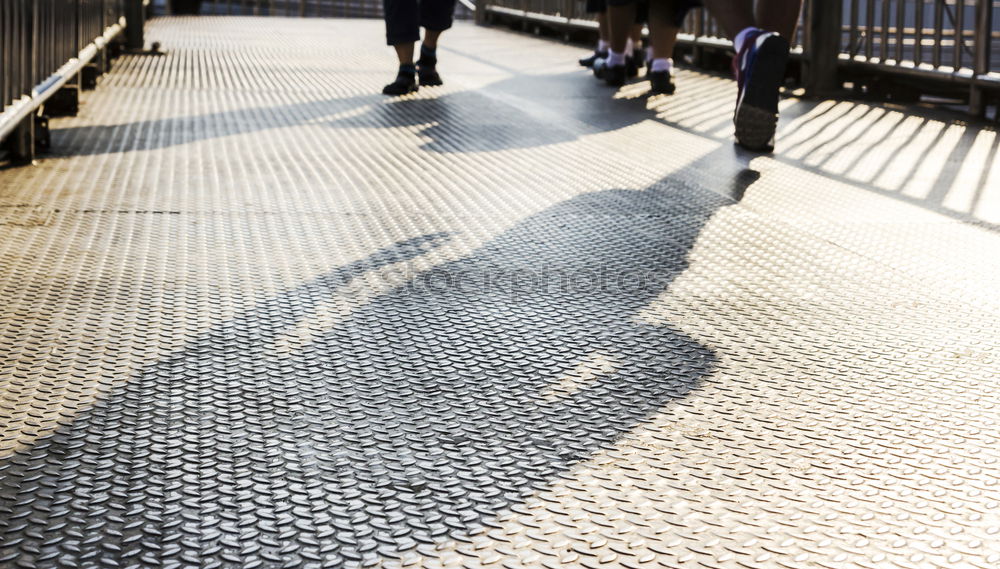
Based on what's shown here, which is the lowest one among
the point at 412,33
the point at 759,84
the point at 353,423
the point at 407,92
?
the point at 353,423

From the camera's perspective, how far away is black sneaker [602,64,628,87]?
7270mm

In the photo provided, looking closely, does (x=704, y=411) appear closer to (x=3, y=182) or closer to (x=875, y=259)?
(x=875, y=259)

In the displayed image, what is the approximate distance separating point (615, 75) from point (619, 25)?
0.97 feet

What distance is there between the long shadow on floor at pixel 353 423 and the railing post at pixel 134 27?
23.0ft

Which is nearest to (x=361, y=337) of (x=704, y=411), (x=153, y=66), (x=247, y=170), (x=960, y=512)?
(x=704, y=411)

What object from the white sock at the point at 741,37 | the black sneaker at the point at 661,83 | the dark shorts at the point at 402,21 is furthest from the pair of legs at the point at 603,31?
the white sock at the point at 741,37

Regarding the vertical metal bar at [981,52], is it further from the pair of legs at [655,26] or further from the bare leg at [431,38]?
the bare leg at [431,38]

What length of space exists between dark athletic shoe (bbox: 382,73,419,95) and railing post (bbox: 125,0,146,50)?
3.22 metres

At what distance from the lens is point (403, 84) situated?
6.54m

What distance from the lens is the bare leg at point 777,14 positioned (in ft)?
15.9

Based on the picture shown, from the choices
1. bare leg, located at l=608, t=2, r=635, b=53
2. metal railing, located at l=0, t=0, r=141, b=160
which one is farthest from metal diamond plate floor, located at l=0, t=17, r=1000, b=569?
bare leg, located at l=608, t=2, r=635, b=53

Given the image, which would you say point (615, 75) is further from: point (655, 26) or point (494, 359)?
point (494, 359)

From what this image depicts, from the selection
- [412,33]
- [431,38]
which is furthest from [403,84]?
[431,38]

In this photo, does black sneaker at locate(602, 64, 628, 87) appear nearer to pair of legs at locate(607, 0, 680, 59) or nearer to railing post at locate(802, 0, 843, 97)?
pair of legs at locate(607, 0, 680, 59)
